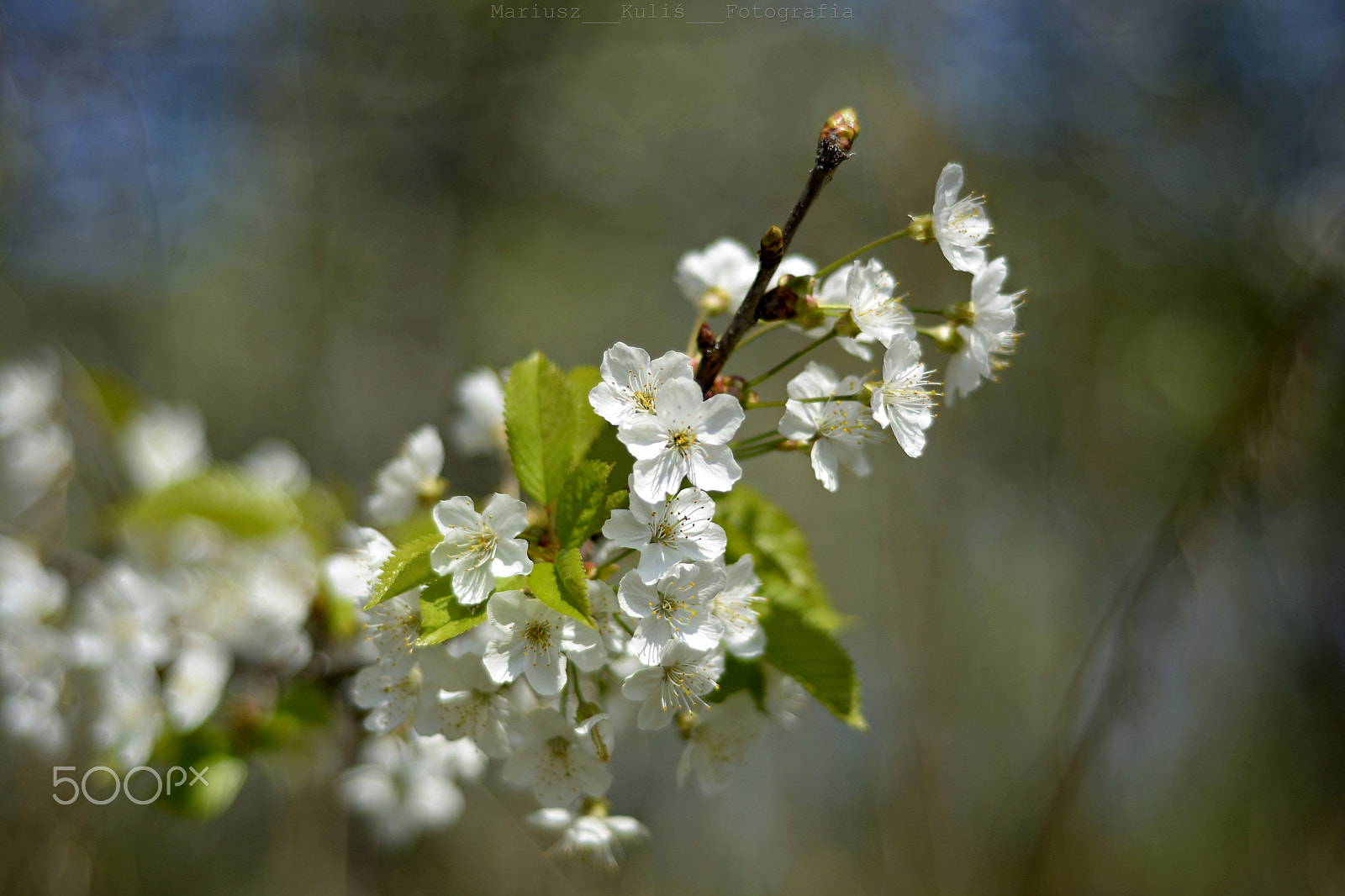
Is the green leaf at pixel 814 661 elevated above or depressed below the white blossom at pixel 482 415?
below

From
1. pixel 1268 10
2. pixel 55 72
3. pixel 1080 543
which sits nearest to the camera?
pixel 55 72

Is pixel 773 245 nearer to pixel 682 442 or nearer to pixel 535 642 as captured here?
pixel 682 442

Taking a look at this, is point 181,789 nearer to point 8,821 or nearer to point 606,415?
point 606,415

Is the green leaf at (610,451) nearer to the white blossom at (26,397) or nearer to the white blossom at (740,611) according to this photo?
the white blossom at (740,611)

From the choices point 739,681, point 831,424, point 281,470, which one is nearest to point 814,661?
point 739,681

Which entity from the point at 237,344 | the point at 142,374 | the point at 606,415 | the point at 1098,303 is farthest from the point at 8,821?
the point at 1098,303

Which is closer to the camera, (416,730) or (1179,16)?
(416,730)

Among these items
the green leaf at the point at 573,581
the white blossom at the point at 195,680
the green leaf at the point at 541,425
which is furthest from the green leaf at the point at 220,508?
the green leaf at the point at 573,581
